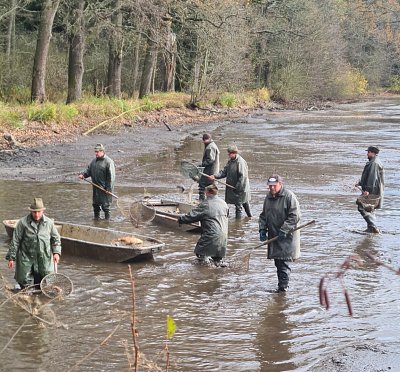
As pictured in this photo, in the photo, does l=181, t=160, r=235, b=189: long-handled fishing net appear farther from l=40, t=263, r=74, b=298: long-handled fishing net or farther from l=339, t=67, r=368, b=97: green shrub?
l=339, t=67, r=368, b=97: green shrub

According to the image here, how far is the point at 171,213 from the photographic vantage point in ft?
52.4

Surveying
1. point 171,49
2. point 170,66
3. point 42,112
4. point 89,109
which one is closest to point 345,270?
point 42,112

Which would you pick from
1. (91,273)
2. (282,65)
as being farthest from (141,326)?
(282,65)

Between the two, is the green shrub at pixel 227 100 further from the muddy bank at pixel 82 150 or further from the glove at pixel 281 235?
the glove at pixel 281 235

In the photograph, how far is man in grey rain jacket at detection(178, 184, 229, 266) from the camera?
12.5 meters

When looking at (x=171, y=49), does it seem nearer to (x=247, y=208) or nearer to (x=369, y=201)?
(x=247, y=208)

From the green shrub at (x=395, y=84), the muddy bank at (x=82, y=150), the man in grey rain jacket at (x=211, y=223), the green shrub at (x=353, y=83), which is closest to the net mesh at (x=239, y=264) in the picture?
the man in grey rain jacket at (x=211, y=223)

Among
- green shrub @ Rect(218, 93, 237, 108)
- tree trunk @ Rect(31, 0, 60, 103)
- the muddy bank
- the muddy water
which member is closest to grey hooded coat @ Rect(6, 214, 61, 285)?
the muddy water

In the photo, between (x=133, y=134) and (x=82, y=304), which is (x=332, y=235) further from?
(x=133, y=134)

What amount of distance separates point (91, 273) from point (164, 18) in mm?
25625

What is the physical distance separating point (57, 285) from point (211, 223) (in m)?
3.30

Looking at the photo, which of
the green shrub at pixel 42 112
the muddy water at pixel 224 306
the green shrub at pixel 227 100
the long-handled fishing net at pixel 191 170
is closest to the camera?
the muddy water at pixel 224 306

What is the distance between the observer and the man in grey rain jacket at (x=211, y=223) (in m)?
12.5

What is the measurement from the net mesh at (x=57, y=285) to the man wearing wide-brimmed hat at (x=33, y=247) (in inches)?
9.6
